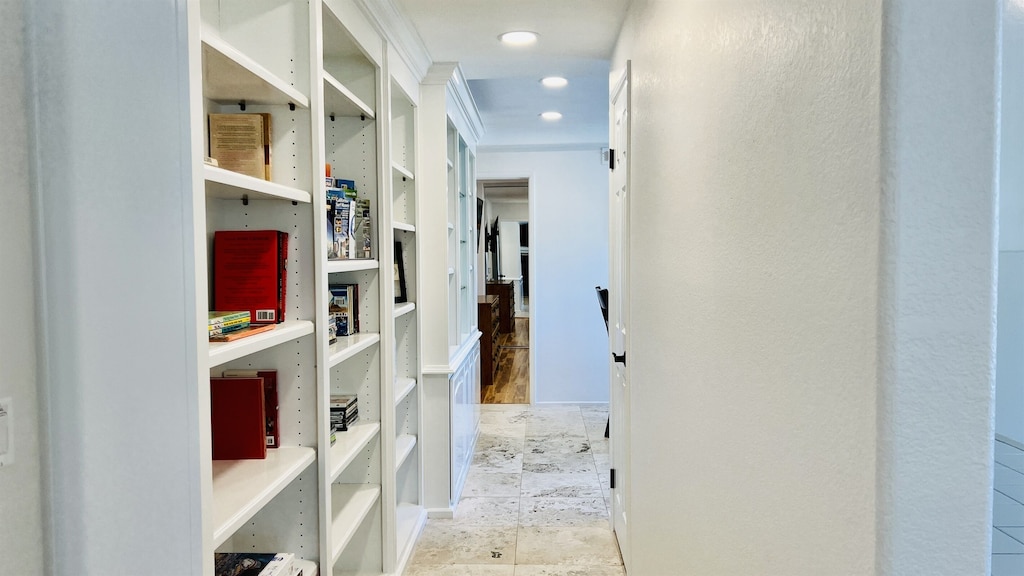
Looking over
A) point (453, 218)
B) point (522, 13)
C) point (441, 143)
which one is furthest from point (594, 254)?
point (522, 13)

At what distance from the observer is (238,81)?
58.9 inches

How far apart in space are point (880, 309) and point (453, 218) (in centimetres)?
321

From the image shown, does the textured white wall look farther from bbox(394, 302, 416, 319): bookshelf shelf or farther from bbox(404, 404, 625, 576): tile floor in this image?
bbox(404, 404, 625, 576): tile floor

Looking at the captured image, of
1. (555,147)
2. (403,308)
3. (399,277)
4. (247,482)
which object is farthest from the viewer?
(555,147)

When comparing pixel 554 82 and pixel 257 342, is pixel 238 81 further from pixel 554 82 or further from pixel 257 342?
pixel 554 82

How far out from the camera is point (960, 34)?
675 millimetres

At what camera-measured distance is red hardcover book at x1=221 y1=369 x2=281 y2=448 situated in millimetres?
1719

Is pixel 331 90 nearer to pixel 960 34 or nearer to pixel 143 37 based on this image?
pixel 143 37

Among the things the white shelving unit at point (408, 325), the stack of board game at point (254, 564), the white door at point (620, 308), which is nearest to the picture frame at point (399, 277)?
the white shelving unit at point (408, 325)

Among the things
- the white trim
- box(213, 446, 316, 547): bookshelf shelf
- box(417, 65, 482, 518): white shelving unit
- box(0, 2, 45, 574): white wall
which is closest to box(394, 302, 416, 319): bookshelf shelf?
box(417, 65, 482, 518): white shelving unit

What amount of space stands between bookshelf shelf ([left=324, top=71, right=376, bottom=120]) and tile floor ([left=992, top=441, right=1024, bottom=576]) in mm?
2241

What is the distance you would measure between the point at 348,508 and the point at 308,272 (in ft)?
3.25

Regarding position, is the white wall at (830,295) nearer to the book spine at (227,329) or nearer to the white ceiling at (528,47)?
the book spine at (227,329)

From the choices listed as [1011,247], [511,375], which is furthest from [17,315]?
[511,375]
